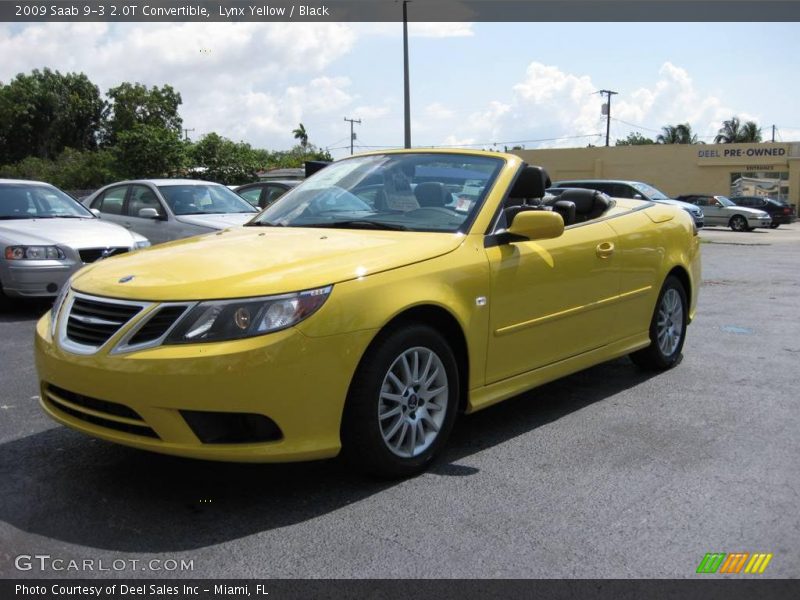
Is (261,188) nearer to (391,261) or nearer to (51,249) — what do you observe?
(51,249)

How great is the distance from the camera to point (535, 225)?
13.8 ft

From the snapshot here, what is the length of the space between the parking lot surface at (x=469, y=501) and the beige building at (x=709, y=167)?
1812 inches

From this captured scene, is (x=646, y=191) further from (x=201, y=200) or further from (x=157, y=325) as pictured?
(x=157, y=325)

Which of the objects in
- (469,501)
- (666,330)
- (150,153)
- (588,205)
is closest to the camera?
(469,501)

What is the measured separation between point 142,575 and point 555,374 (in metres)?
2.67

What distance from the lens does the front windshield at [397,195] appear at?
434cm

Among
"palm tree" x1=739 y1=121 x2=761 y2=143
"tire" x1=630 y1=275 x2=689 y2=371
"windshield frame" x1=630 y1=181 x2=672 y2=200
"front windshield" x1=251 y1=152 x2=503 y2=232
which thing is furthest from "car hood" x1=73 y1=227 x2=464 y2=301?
"palm tree" x1=739 y1=121 x2=761 y2=143

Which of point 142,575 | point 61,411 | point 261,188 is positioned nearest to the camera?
point 142,575

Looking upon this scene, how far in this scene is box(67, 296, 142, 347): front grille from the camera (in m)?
3.37

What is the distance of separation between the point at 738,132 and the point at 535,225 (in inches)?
2949

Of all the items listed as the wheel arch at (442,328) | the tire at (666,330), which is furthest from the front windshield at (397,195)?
the tire at (666,330)

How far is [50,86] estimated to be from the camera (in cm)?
6325

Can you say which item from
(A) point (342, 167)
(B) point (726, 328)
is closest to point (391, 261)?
(A) point (342, 167)

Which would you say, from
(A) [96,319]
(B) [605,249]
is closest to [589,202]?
(B) [605,249]
